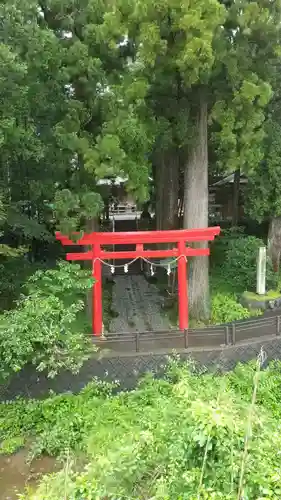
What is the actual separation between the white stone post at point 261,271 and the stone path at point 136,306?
10.3 ft

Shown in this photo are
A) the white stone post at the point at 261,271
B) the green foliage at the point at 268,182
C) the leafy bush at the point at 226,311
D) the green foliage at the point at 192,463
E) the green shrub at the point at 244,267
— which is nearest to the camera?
the green foliage at the point at 192,463

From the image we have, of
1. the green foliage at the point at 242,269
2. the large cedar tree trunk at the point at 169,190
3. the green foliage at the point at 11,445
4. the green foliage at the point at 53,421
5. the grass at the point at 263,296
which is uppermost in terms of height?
the large cedar tree trunk at the point at 169,190

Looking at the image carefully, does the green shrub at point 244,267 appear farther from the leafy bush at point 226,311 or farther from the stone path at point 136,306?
the stone path at point 136,306

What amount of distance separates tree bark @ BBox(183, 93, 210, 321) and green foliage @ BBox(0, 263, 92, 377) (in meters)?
4.39

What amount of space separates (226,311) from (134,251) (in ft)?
11.8

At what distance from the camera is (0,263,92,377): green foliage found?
8.00 meters

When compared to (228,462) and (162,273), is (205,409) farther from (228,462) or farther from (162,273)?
(162,273)

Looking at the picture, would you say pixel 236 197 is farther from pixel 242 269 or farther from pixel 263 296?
pixel 263 296

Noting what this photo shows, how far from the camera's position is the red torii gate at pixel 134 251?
11.0 m

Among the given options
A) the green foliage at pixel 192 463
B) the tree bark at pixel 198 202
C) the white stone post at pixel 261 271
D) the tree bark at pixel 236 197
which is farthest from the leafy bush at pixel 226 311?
the green foliage at pixel 192 463

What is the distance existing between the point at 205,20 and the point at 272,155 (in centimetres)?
633

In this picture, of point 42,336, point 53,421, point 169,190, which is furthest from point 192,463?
point 169,190

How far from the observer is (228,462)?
403 centimetres

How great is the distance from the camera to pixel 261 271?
43.7 ft
